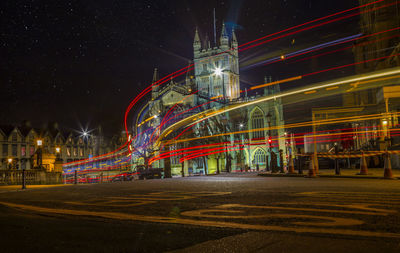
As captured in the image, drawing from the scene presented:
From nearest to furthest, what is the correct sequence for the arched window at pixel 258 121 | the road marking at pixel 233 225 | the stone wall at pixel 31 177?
the road marking at pixel 233 225
the stone wall at pixel 31 177
the arched window at pixel 258 121

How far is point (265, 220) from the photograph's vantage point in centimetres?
480

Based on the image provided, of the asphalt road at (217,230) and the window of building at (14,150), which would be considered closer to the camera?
the asphalt road at (217,230)

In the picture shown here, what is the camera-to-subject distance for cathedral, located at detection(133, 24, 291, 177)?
232 ft

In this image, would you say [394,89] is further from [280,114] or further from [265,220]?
[280,114]

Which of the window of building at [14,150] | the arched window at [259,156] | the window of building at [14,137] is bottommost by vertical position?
the arched window at [259,156]

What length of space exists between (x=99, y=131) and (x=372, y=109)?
6818cm

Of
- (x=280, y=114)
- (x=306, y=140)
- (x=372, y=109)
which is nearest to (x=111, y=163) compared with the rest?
(x=280, y=114)

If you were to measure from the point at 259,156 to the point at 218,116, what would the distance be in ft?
42.6

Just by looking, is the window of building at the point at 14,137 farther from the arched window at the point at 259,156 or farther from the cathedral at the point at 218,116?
the arched window at the point at 259,156

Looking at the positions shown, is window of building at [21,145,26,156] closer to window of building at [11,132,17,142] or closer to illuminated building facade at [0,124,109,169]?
illuminated building facade at [0,124,109,169]

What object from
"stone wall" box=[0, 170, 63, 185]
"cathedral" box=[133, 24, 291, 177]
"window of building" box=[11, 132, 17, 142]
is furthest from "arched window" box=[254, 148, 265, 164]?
"stone wall" box=[0, 170, 63, 185]

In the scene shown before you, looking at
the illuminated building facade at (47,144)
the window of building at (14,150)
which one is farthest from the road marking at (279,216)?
the window of building at (14,150)

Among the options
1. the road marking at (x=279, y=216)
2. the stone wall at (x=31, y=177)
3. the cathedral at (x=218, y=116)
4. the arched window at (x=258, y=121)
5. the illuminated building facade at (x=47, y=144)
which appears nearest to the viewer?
the road marking at (x=279, y=216)

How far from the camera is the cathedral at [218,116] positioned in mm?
70750
